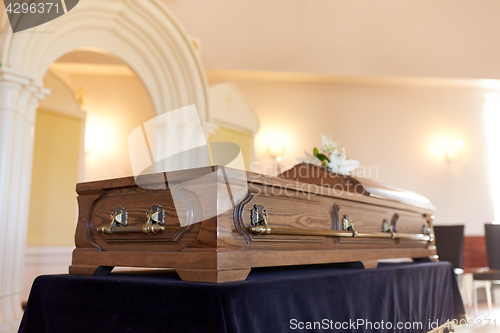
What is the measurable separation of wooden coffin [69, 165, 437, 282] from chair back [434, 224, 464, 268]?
3263 mm

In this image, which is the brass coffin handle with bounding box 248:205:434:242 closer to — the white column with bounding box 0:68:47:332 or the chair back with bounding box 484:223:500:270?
the white column with bounding box 0:68:47:332

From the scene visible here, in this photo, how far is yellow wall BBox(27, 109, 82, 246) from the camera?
540cm

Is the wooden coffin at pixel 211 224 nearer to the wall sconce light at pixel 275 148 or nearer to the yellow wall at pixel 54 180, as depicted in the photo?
the yellow wall at pixel 54 180

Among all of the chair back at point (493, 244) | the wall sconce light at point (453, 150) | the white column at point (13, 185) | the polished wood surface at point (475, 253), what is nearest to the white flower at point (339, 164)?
the white column at point (13, 185)

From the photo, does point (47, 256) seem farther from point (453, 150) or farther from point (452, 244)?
point (453, 150)

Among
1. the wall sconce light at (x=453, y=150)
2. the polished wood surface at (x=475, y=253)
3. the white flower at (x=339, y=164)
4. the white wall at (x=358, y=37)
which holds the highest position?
the white wall at (x=358, y=37)

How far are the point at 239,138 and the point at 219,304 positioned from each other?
5.30m

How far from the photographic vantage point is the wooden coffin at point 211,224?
3.68 feet

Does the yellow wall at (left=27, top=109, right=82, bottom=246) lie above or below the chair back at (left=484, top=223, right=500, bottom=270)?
above

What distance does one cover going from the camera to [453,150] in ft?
22.9

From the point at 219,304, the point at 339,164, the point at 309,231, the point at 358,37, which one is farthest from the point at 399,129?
the point at 219,304

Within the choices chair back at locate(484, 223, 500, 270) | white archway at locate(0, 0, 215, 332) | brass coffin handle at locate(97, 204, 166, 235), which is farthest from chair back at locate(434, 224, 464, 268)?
brass coffin handle at locate(97, 204, 166, 235)

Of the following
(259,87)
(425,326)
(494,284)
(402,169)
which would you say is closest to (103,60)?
(259,87)

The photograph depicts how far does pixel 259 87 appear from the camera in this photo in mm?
6934
